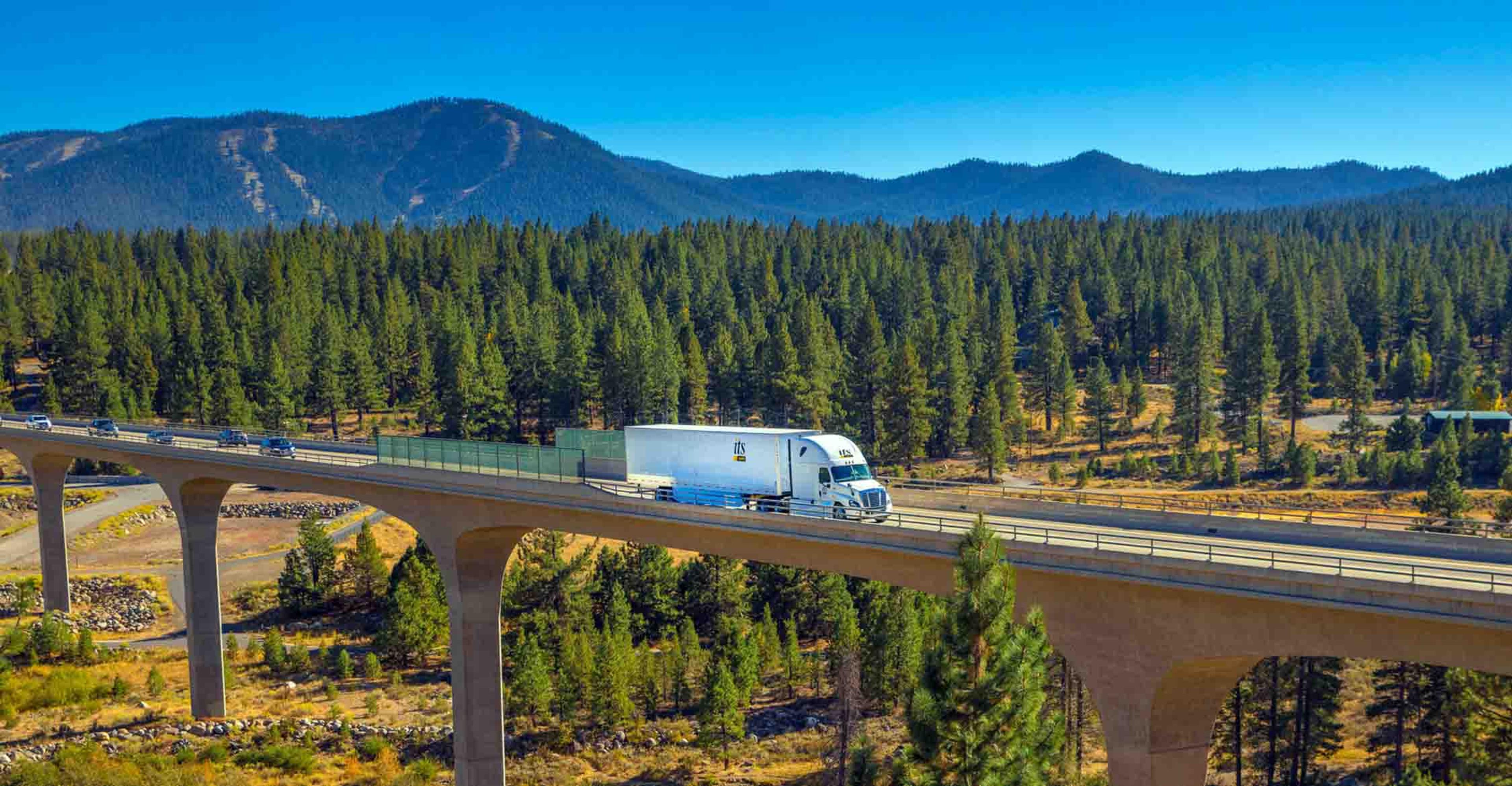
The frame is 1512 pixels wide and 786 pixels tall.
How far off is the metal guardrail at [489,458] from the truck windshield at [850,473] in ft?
31.7

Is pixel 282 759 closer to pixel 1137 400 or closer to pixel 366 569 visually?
pixel 366 569

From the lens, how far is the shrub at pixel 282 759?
4444 cm

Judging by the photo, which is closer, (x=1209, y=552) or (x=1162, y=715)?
(x=1209, y=552)

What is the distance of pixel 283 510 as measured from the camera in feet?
279

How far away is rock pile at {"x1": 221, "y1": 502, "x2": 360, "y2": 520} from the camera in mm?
83438

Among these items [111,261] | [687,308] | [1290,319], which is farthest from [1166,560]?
[111,261]

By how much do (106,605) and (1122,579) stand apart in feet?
208

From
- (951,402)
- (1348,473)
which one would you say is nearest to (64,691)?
(951,402)

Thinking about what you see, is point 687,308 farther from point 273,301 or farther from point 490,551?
point 490,551

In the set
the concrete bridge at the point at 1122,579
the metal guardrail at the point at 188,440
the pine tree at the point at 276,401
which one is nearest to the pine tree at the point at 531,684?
the concrete bridge at the point at 1122,579

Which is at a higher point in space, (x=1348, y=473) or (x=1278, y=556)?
(x=1278, y=556)

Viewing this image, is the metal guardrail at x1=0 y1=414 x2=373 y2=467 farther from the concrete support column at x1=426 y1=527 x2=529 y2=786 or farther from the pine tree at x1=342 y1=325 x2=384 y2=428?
the pine tree at x1=342 y1=325 x2=384 y2=428

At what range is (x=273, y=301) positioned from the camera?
118562 millimetres

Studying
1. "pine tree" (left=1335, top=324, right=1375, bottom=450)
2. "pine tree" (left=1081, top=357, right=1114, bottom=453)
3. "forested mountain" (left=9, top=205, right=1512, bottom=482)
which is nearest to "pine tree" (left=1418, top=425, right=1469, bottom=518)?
"pine tree" (left=1335, top=324, right=1375, bottom=450)
